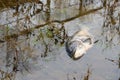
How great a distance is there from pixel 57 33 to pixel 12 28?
645mm

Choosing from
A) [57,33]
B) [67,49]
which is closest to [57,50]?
[67,49]

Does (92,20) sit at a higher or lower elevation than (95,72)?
higher

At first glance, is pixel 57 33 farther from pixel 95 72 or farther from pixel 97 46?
pixel 95 72

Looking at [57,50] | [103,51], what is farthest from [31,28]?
[103,51]

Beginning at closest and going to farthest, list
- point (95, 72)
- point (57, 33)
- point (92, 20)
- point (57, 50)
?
point (95, 72)
point (57, 50)
point (57, 33)
point (92, 20)

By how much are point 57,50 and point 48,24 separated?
793 mm

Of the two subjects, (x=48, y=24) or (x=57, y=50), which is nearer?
(x=57, y=50)

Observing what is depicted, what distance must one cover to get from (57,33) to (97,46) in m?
0.65

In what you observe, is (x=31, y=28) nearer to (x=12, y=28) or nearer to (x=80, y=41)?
(x=12, y=28)

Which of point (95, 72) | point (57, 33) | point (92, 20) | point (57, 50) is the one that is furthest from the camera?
point (92, 20)

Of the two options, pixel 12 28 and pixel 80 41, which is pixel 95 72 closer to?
pixel 80 41

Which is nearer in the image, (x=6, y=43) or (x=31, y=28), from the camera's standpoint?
(x=6, y=43)

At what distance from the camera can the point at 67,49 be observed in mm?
5031

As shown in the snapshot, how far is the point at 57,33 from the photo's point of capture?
547cm
